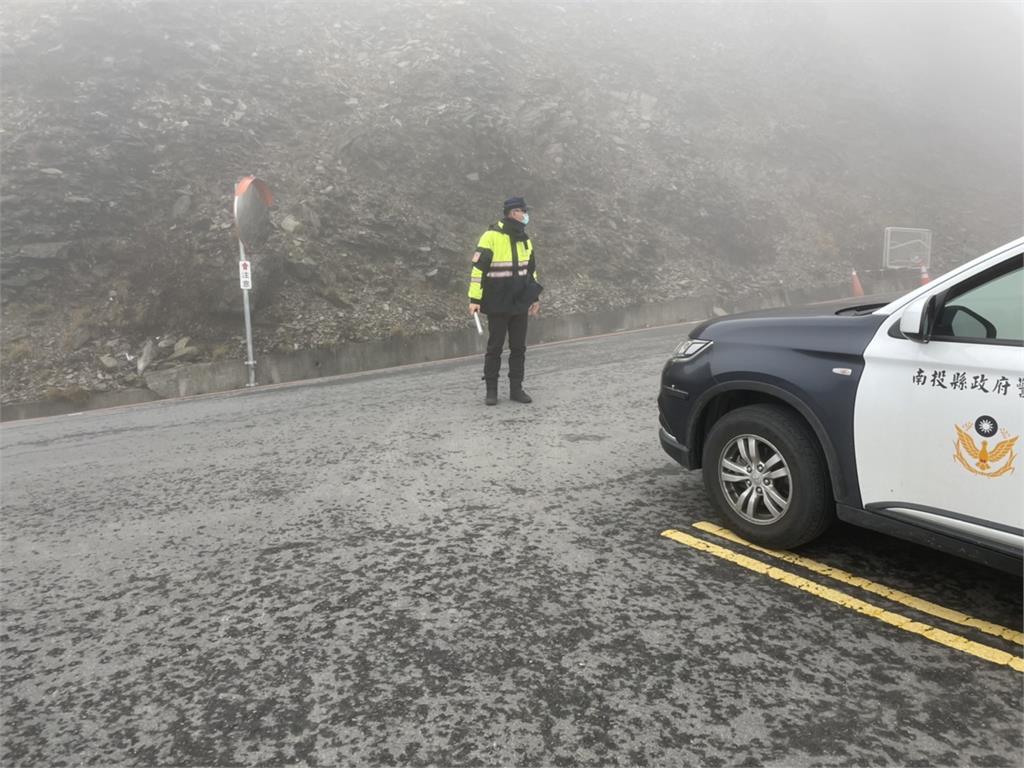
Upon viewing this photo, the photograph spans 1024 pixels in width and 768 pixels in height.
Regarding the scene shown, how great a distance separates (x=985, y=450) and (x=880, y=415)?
1.34 feet

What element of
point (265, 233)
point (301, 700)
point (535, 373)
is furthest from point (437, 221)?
point (301, 700)

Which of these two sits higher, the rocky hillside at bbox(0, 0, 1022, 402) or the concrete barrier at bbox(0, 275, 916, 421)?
the rocky hillside at bbox(0, 0, 1022, 402)

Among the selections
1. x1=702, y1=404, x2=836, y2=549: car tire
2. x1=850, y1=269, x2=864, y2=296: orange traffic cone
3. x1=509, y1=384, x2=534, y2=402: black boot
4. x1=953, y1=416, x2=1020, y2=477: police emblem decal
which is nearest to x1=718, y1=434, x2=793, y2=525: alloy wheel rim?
x1=702, y1=404, x2=836, y2=549: car tire

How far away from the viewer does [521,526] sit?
158 inches

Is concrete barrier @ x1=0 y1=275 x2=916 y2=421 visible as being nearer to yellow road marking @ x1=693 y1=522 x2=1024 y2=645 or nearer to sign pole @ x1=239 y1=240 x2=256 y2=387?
sign pole @ x1=239 y1=240 x2=256 y2=387

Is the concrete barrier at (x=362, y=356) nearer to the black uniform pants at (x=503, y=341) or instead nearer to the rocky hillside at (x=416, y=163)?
the rocky hillside at (x=416, y=163)

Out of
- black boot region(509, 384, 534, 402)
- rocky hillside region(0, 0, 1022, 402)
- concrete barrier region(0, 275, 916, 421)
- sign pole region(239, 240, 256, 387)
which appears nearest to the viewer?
black boot region(509, 384, 534, 402)

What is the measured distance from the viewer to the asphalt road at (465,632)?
2254 mm

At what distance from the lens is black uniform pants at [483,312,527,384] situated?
7008mm

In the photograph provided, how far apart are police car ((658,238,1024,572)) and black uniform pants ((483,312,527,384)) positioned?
10.9ft

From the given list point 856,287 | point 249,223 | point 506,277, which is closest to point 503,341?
point 506,277

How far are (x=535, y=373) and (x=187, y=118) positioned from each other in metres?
11.1

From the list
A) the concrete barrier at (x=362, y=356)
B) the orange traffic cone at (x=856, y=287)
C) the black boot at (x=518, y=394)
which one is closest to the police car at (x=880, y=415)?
the black boot at (x=518, y=394)

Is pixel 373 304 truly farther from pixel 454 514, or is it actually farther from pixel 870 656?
pixel 870 656
